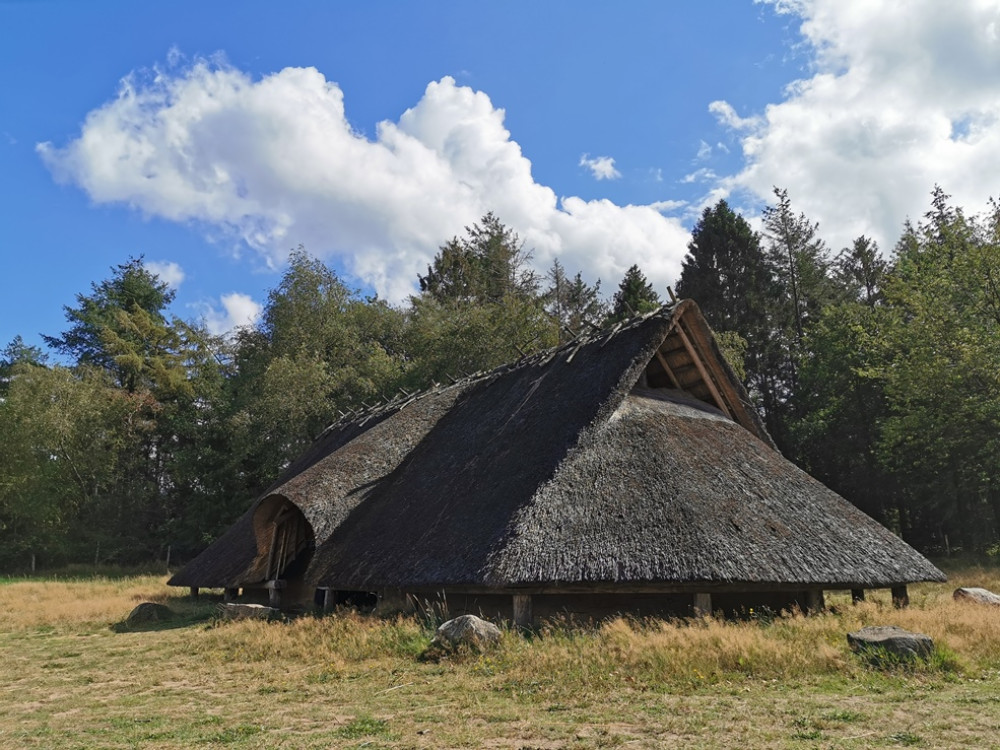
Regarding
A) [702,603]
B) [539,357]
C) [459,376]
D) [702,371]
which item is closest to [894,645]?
[702,603]

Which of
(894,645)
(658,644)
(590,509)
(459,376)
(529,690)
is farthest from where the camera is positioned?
(459,376)

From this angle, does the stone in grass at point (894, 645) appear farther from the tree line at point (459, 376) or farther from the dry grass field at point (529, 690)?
the tree line at point (459, 376)

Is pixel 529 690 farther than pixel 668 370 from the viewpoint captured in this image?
No

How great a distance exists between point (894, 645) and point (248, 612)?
1249cm

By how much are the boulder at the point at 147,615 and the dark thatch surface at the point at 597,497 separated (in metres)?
2.05

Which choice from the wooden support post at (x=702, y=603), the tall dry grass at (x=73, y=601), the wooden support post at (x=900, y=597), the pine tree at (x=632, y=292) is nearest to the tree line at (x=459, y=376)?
the pine tree at (x=632, y=292)

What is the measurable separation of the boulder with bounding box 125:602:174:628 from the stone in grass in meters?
14.3

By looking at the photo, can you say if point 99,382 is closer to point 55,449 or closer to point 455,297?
point 55,449

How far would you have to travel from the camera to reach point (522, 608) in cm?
1141

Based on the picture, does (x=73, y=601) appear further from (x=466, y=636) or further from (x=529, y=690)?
(x=529, y=690)

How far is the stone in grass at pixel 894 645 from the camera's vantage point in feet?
25.8

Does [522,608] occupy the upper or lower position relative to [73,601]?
upper

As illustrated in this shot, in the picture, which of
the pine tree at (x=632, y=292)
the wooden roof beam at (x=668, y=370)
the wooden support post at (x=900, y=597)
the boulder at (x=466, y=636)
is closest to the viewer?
the boulder at (x=466, y=636)

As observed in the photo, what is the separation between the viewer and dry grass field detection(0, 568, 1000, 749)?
581 centimetres
